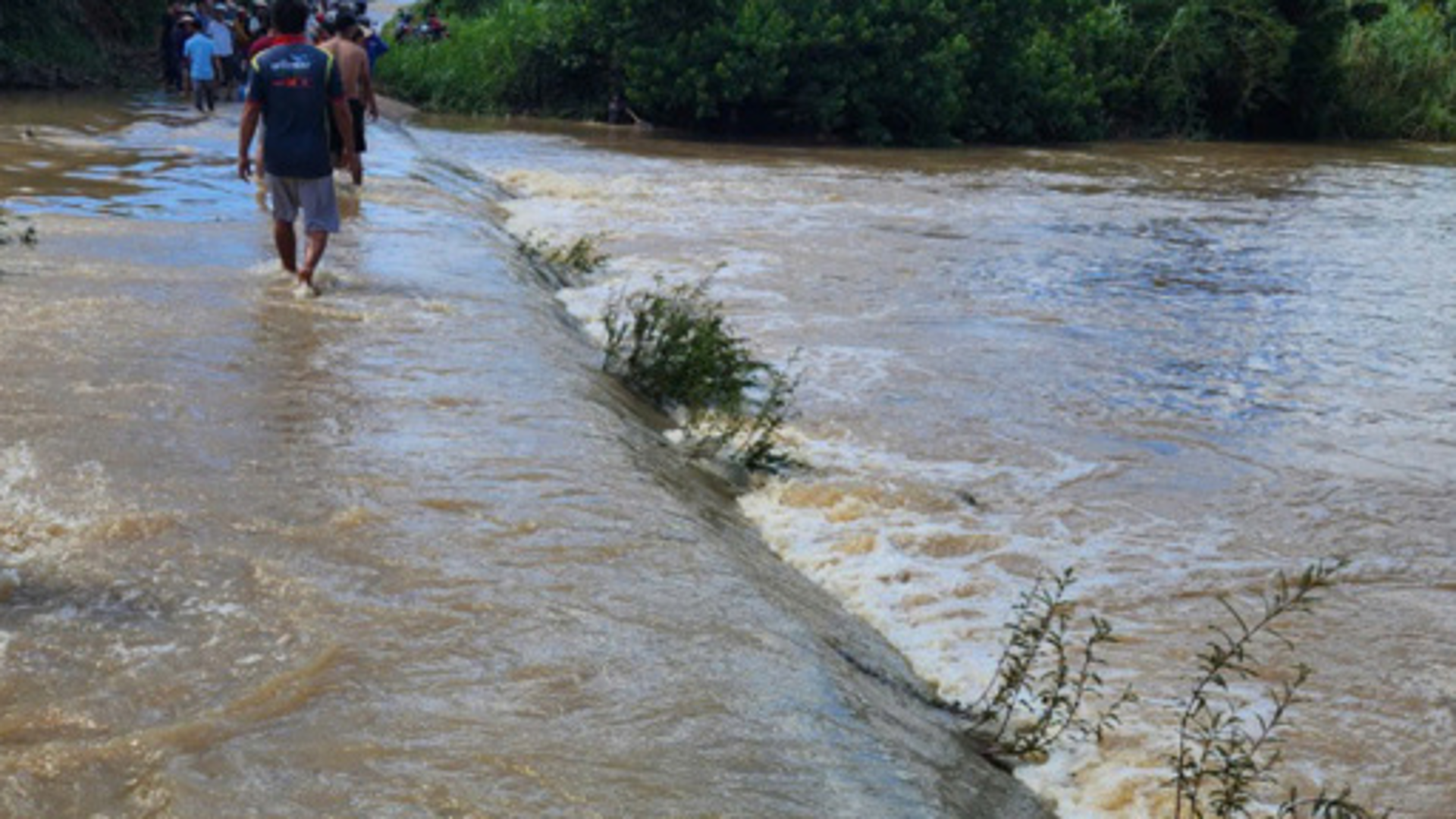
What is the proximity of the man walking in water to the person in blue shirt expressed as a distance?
14658mm

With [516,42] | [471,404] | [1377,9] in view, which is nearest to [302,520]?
[471,404]

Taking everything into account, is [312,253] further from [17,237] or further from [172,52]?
[172,52]

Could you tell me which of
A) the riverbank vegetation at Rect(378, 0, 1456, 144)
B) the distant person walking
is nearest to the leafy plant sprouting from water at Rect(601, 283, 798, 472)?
the riverbank vegetation at Rect(378, 0, 1456, 144)

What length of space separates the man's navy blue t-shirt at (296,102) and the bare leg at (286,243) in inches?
18.6

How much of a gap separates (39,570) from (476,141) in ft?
74.4

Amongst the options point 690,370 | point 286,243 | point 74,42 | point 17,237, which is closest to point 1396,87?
point 74,42

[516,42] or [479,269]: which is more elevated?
[516,42]

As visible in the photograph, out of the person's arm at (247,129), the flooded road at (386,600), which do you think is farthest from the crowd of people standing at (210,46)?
the flooded road at (386,600)

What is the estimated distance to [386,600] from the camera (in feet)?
14.8

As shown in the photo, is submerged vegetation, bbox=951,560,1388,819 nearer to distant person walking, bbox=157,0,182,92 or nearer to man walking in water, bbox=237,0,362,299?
man walking in water, bbox=237,0,362,299

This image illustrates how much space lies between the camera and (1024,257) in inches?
621

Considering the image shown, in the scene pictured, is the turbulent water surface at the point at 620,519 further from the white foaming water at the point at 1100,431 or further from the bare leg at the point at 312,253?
the bare leg at the point at 312,253

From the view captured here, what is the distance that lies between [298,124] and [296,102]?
0.15 meters

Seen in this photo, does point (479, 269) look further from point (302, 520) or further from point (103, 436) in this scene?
point (302, 520)
